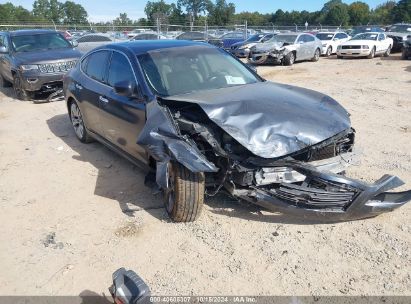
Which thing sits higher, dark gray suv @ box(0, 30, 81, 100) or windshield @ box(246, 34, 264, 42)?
dark gray suv @ box(0, 30, 81, 100)

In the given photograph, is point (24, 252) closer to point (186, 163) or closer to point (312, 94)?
point (186, 163)

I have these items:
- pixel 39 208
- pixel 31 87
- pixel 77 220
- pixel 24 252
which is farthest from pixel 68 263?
pixel 31 87

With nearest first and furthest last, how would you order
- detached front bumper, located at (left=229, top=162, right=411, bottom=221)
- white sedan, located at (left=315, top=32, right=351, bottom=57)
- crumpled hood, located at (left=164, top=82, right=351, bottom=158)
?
detached front bumper, located at (left=229, top=162, right=411, bottom=221) < crumpled hood, located at (left=164, top=82, right=351, bottom=158) < white sedan, located at (left=315, top=32, right=351, bottom=57)

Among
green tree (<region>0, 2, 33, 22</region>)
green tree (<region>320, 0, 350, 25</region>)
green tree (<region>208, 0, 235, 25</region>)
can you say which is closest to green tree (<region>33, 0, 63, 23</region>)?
green tree (<region>0, 2, 33, 22</region>)

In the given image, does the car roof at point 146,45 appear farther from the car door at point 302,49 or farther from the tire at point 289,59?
the car door at point 302,49

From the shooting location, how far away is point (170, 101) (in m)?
4.00

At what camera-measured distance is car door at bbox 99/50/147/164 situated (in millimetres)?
4332

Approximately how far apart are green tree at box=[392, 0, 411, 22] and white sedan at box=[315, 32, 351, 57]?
6232 centimetres

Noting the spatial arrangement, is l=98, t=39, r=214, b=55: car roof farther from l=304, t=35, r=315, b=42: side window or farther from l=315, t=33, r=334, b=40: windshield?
l=315, t=33, r=334, b=40: windshield

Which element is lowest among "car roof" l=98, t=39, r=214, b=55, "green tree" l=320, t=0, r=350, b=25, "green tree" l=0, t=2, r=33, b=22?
"green tree" l=320, t=0, r=350, b=25

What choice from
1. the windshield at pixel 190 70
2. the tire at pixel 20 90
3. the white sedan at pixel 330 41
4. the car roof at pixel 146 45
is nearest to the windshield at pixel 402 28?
the white sedan at pixel 330 41

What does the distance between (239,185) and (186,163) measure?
583 mm

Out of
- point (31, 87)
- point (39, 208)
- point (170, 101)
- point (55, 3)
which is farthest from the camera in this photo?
point (55, 3)

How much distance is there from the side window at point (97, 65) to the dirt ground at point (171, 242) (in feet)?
4.06
